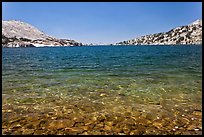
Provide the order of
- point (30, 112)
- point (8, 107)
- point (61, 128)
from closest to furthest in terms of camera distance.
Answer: point (61, 128) < point (30, 112) < point (8, 107)

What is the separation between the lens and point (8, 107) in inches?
556

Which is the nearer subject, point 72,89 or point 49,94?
point 49,94

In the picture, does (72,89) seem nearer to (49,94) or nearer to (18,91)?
(49,94)

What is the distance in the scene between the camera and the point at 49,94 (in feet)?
57.9

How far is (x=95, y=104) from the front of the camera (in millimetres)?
14734

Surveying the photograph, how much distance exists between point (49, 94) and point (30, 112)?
4504mm

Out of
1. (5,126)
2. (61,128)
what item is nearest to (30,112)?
(5,126)

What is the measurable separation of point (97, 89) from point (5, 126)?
30.2 feet

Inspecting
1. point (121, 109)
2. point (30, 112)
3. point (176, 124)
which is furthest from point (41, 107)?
point (176, 124)

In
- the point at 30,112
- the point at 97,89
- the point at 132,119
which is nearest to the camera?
the point at 132,119

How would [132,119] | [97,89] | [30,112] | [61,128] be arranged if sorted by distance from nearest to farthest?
[61,128]
[132,119]
[30,112]
[97,89]

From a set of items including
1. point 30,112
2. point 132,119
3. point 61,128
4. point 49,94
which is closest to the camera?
point 61,128

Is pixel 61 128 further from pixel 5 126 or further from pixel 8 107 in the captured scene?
pixel 8 107

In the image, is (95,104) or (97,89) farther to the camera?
(97,89)
